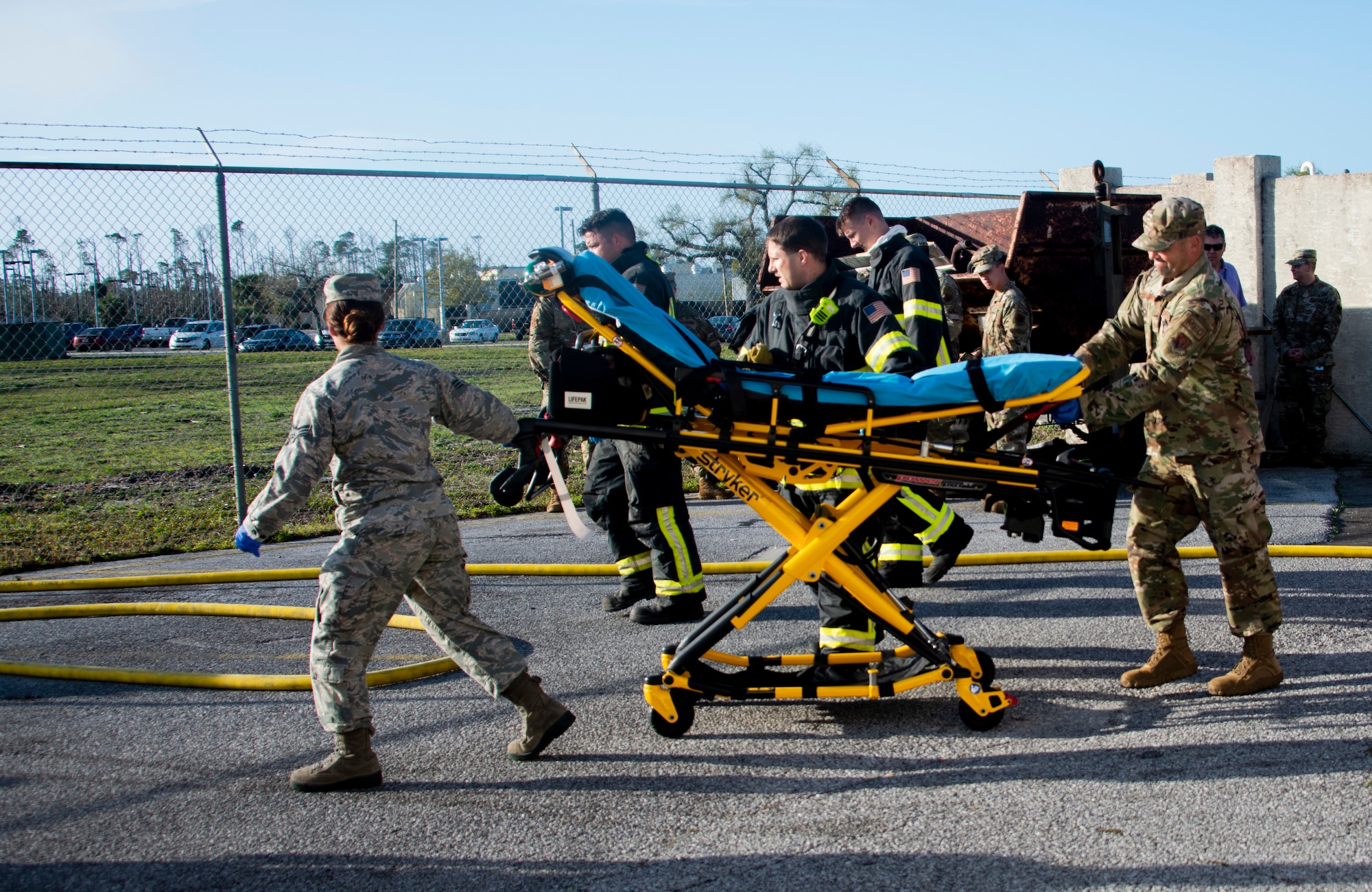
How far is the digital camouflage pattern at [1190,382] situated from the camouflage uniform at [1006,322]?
4.04 meters

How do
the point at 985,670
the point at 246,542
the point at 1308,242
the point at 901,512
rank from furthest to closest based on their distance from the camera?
the point at 1308,242 → the point at 901,512 → the point at 985,670 → the point at 246,542

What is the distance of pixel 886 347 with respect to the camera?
4.04 metres

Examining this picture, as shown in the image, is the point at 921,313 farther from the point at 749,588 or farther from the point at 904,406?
the point at 749,588

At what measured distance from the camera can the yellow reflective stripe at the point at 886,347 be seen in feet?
13.2

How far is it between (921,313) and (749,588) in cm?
175

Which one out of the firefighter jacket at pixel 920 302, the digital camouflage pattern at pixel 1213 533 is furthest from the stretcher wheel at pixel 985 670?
the firefighter jacket at pixel 920 302

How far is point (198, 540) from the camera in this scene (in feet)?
27.0

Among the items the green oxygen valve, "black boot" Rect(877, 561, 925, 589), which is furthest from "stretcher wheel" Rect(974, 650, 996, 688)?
"black boot" Rect(877, 561, 925, 589)

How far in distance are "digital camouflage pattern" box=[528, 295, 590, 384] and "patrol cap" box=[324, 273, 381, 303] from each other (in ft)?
11.0

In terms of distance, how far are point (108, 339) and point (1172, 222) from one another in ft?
26.8

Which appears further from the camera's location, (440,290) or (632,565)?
(440,290)

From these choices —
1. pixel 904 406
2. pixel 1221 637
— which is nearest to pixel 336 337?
pixel 904 406

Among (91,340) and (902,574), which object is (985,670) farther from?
(91,340)

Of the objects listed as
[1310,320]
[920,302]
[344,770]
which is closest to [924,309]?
[920,302]
